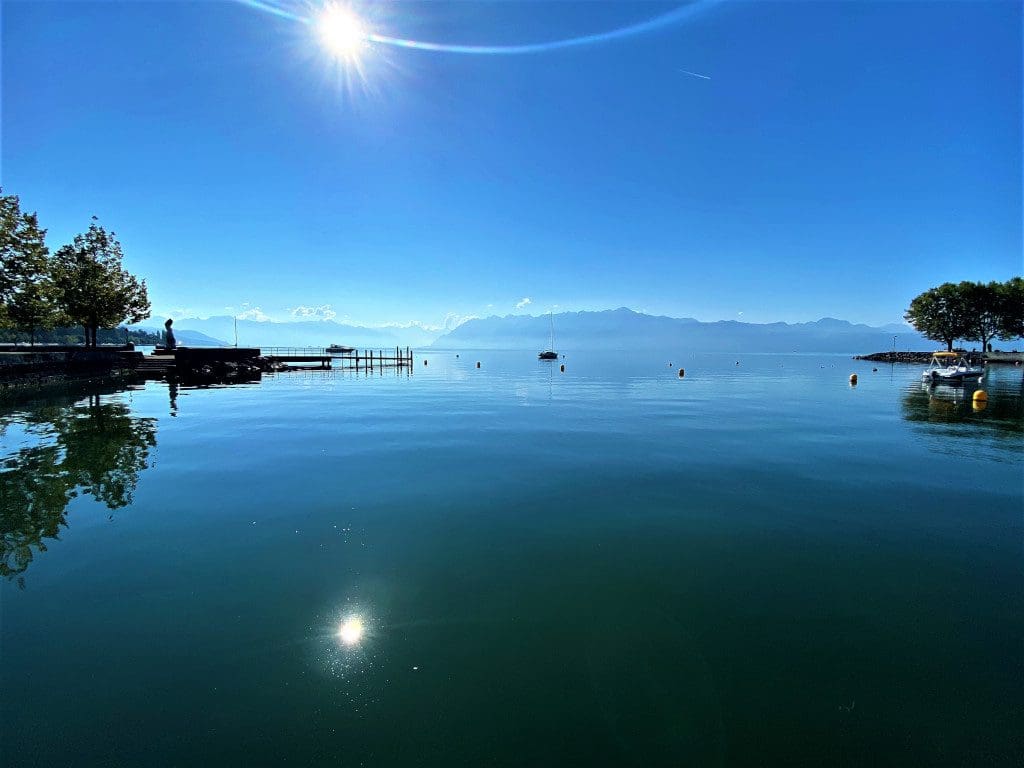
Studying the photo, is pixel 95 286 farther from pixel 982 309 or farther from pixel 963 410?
pixel 982 309

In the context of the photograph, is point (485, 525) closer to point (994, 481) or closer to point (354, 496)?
point (354, 496)

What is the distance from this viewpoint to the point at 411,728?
4.86 m

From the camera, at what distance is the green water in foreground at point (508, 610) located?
4801mm

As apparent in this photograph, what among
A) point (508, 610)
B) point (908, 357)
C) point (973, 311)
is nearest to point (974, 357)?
point (973, 311)

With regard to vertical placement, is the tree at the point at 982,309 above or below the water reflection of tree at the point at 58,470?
above

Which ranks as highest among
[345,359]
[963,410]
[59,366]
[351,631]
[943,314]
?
[943,314]

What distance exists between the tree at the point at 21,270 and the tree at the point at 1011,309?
481 feet

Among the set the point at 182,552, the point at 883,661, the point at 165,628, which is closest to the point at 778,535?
the point at 883,661

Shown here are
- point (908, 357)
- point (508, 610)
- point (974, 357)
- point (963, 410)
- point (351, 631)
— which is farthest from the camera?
point (908, 357)

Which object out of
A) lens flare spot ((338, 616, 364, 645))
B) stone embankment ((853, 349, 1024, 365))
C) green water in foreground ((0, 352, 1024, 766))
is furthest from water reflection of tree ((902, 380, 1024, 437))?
stone embankment ((853, 349, 1024, 365))

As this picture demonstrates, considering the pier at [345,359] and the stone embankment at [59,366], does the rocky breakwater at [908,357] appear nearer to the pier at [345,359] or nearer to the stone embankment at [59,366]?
the pier at [345,359]

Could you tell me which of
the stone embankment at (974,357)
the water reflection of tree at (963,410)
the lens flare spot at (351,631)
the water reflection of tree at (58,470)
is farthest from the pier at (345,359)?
the stone embankment at (974,357)

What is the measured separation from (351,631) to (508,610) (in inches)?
86.0

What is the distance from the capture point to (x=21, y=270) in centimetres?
3341
